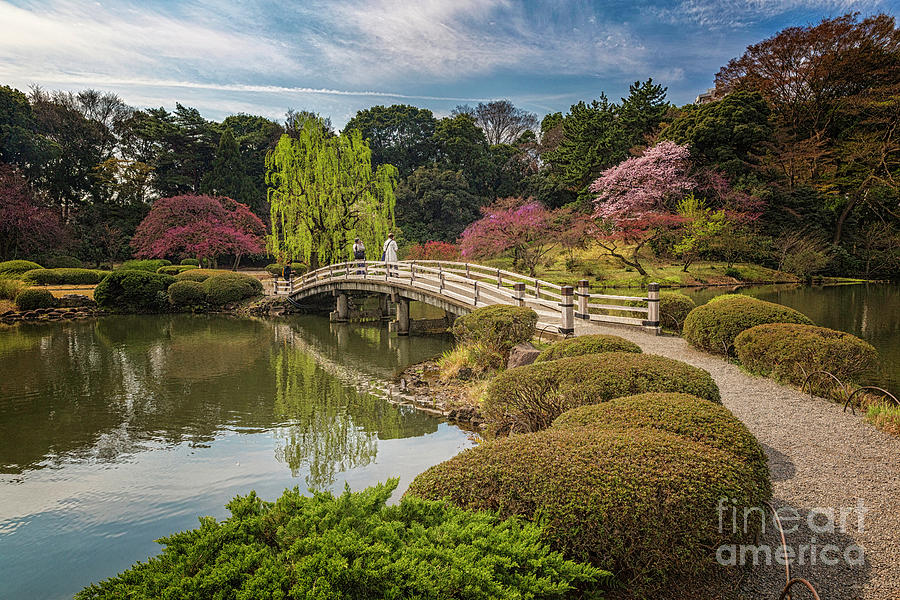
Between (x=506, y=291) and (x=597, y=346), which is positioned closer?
(x=597, y=346)

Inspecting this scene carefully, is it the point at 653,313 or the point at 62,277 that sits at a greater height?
the point at 653,313

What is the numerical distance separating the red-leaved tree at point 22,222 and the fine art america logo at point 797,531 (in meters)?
32.1

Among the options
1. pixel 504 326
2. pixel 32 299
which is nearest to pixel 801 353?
pixel 504 326

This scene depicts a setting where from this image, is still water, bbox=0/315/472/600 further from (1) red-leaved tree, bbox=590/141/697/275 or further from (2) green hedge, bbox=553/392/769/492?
(1) red-leaved tree, bbox=590/141/697/275

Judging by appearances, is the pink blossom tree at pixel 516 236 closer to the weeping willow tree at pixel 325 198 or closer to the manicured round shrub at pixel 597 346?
the weeping willow tree at pixel 325 198

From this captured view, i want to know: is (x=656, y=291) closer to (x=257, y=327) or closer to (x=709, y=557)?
(x=709, y=557)

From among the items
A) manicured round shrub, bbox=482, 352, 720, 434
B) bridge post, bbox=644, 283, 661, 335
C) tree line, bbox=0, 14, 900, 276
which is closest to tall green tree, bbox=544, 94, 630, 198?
tree line, bbox=0, 14, 900, 276

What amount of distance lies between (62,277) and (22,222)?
431 cm

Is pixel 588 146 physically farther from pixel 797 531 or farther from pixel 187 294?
pixel 797 531

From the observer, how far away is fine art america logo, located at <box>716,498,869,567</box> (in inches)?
110

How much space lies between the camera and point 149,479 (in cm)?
615

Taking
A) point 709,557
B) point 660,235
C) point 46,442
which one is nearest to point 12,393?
point 46,442

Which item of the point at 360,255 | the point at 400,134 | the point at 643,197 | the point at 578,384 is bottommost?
the point at 578,384

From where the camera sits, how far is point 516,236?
23.8 metres
